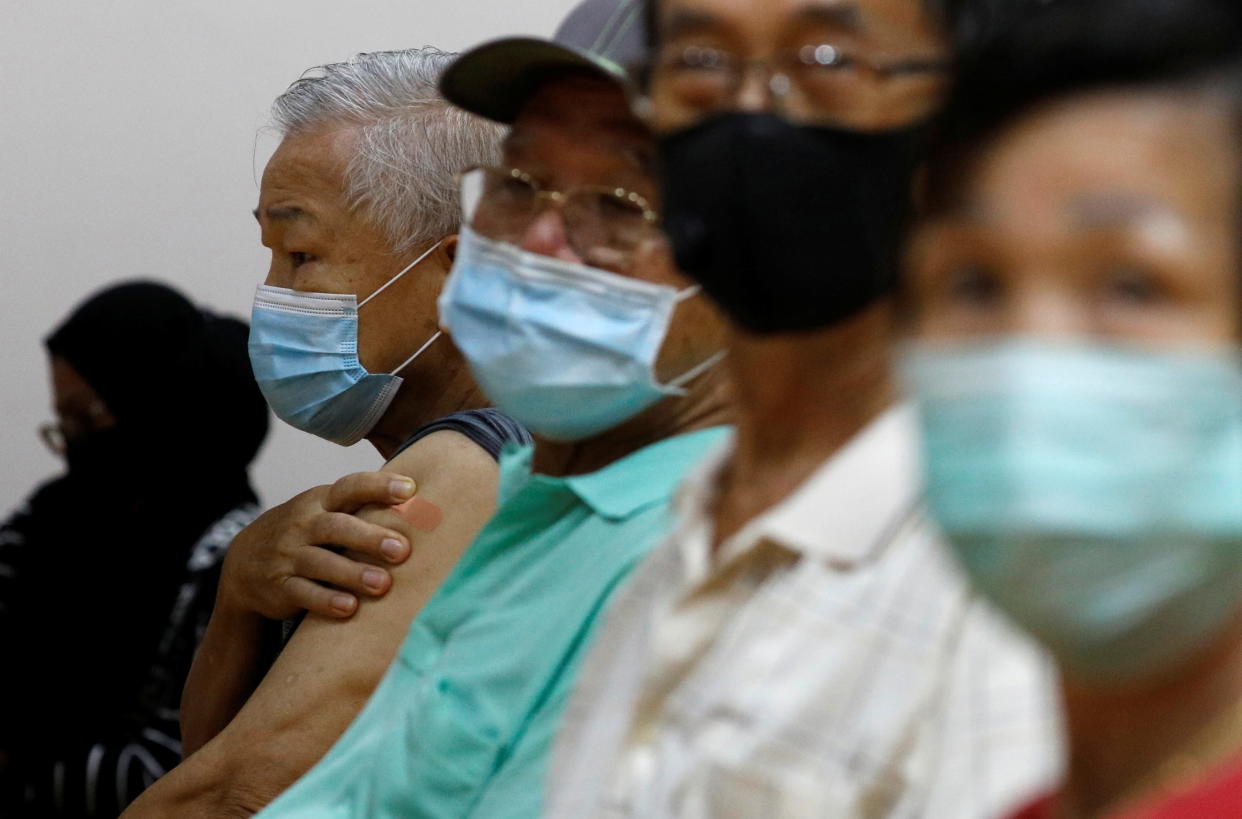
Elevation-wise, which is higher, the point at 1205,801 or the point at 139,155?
the point at 1205,801

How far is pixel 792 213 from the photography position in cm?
132

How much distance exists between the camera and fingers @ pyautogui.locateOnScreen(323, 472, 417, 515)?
226cm

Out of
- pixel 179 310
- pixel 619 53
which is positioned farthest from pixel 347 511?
pixel 179 310

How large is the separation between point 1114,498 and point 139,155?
3639 mm

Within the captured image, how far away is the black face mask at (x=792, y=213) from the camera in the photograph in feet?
A: 4.25

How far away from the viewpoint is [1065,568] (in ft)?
2.68

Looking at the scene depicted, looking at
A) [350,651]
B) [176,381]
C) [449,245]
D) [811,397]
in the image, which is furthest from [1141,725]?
[176,381]

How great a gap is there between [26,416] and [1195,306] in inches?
152

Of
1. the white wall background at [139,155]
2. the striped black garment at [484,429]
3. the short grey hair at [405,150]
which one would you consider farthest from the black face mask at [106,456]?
the striped black garment at [484,429]

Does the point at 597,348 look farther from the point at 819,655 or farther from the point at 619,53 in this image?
the point at 819,655

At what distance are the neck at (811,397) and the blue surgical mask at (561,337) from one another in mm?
368

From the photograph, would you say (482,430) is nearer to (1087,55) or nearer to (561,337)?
(561,337)

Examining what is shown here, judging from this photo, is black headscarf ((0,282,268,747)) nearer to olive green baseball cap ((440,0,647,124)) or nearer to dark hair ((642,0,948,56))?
olive green baseball cap ((440,0,647,124))

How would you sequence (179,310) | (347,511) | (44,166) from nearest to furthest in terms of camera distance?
(347,511) → (179,310) → (44,166)
